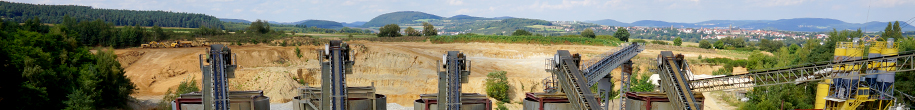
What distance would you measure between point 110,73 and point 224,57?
23.3m

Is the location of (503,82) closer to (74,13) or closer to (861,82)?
(861,82)

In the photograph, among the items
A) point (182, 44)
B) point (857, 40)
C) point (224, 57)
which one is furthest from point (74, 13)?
point (857, 40)

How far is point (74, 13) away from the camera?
5999 inches

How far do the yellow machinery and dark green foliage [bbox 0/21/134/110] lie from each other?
3801 cm

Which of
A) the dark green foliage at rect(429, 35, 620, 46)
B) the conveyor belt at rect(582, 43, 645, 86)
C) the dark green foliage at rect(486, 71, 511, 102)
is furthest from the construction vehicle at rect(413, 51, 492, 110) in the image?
the dark green foliage at rect(429, 35, 620, 46)

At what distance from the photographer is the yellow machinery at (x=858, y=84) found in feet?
87.7

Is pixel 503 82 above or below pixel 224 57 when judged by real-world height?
below

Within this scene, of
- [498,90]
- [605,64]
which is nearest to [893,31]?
[498,90]

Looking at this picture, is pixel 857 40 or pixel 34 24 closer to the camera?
pixel 857 40

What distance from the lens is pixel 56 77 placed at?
116ft

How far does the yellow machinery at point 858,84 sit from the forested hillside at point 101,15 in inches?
4508

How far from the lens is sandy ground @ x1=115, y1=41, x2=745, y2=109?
49.5 metres

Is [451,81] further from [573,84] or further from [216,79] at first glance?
[216,79]

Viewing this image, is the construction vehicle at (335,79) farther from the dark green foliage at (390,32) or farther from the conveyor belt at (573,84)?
the dark green foliage at (390,32)
